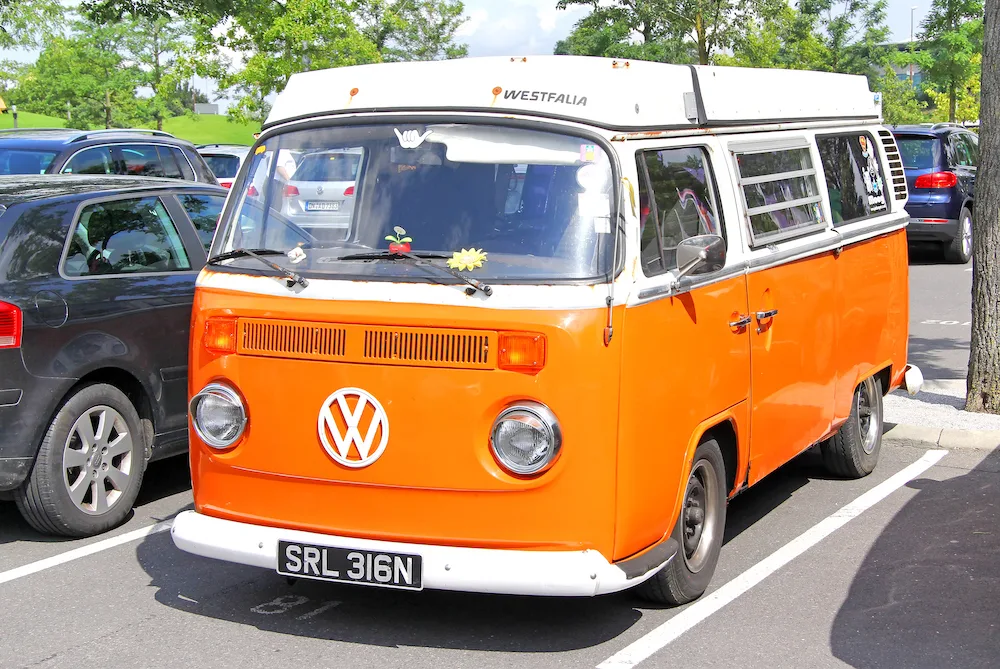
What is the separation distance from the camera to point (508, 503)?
4.48 metres

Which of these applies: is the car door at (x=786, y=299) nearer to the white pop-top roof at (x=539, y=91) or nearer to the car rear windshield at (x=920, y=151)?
the white pop-top roof at (x=539, y=91)

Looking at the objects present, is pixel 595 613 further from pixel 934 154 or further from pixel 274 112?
pixel 934 154

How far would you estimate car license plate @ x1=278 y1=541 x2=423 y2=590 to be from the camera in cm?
454

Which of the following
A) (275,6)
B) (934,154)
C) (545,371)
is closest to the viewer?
(545,371)

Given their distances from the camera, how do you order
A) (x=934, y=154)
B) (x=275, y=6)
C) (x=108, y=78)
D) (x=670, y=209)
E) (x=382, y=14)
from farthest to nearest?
1. (x=108, y=78)
2. (x=382, y=14)
3. (x=275, y=6)
4. (x=934, y=154)
5. (x=670, y=209)

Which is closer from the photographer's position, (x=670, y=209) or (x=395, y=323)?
(x=395, y=323)

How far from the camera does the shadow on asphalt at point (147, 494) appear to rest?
6.47 m

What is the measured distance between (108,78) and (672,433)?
57.8 m

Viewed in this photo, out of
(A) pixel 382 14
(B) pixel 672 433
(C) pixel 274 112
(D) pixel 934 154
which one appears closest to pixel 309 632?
(B) pixel 672 433

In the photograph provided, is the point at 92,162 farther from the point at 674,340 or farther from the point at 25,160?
the point at 674,340

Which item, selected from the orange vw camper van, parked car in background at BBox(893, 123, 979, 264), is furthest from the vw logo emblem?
parked car in background at BBox(893, 123, 979, 264)

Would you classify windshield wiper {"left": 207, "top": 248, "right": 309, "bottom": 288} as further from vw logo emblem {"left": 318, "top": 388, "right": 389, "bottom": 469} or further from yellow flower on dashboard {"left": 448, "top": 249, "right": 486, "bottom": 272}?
yellow flower on dashboard {"left": 448, "top": 249, "right": 486, "bottom": 272}

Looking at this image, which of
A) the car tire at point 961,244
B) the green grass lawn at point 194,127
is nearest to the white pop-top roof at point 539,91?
the car tire at point 961,244

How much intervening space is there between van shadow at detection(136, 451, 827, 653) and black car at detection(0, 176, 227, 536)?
2.35 feet
